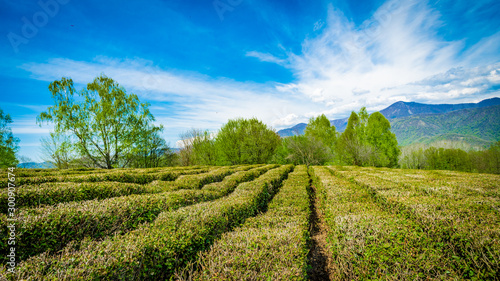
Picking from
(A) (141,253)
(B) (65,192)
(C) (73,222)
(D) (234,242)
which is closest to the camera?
(A) (141,253)

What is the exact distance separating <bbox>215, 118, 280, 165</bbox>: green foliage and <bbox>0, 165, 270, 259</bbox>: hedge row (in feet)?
84.2

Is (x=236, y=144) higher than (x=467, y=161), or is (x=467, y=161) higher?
(x=236, y=144)

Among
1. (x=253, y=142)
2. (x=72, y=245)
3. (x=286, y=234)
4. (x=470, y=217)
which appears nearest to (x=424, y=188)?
(x=470, y=217)

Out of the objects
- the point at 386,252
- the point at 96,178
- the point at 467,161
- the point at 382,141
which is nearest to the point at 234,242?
the point at 386,252

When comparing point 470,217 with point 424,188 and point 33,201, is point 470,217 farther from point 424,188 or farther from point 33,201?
point 33,201

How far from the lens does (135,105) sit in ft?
83.3

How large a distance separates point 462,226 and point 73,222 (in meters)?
8.65

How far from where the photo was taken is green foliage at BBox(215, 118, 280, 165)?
31297 mm

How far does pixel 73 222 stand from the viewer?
13.0 ft

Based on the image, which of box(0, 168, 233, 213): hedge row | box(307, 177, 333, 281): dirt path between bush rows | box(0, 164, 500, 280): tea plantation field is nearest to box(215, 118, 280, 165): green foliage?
box(0, 168, 233, 213): hedge row

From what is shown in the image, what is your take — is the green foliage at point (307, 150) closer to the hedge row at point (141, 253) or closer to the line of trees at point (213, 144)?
the line of trees at point (213, 144)

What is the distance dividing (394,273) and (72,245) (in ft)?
19.8

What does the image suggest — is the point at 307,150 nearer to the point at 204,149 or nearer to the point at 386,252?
the point at 204,149

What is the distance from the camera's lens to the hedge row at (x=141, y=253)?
2437 millimetres
